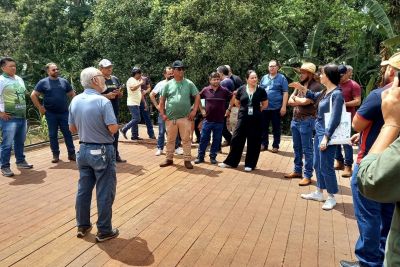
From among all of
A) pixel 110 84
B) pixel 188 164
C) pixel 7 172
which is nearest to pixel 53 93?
pixel 110 84

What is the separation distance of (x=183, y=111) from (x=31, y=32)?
13.5m

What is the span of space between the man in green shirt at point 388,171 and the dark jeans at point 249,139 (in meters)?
4.56

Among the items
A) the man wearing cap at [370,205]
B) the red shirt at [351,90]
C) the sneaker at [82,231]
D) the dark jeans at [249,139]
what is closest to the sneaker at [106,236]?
the sneaker at [82,231]

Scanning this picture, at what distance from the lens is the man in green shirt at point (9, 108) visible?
5.55 metres

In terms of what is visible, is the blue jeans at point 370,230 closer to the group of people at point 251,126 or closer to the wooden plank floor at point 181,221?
the group of people at point 251,126

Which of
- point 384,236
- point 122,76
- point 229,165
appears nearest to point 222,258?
point 384,236

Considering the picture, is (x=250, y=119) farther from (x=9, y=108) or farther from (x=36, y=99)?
(x=9, y=108)

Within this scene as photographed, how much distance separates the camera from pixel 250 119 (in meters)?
6.08

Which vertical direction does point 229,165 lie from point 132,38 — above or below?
below

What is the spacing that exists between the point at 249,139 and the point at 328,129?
2.11 meters

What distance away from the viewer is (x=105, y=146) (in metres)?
3.54

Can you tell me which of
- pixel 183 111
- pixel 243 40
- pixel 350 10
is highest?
pixel 350 10

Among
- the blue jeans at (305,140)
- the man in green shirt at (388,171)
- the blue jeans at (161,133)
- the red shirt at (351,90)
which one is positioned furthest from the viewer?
the blue jeans at (161,133)

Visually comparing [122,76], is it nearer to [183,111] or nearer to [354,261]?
[183,111]
